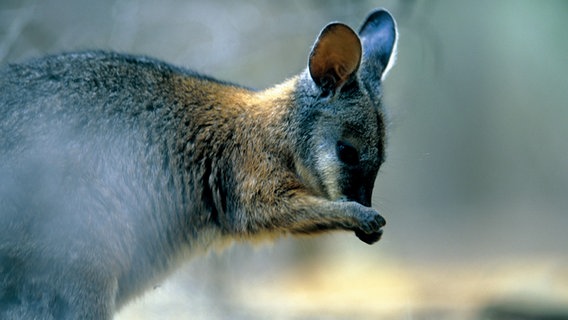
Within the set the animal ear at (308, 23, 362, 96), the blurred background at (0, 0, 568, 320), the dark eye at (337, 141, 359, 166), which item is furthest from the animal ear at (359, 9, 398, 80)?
the blurred background at (0, 0, 568, 320)

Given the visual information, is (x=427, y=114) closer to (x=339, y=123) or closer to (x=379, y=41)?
(x=379, y=41)

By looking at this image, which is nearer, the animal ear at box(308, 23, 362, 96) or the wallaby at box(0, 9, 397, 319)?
the wallaby at box(0, 9, 397, 319)

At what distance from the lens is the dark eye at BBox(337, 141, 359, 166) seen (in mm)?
4234

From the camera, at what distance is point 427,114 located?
8.73 metres

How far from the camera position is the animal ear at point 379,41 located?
464cm

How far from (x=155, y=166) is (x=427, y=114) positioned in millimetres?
5108

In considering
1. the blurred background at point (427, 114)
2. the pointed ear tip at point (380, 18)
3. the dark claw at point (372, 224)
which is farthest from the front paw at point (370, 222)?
the blurred background at point (427, 114)

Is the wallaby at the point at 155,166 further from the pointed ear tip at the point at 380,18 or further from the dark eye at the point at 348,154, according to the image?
the pointed ear tip at the point at 380,18

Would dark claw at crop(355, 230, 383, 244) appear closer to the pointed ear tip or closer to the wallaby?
the wallaby

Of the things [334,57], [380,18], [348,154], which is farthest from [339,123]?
[380,18]

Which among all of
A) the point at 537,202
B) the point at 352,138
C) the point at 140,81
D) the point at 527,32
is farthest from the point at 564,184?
the point at 140,81

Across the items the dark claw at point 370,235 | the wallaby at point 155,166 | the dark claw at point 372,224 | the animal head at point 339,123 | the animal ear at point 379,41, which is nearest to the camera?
the wallaby at point 155,166

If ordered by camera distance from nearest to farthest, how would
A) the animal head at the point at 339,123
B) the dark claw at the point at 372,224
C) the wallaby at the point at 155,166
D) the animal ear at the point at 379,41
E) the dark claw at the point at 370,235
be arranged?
the wallaby at the point at 155,166 < the dark claw at the point at 372,224 < the dark claw at the point at 370,235 < the animal head at the point at 339,123 < the animal ear at the point at 379,41

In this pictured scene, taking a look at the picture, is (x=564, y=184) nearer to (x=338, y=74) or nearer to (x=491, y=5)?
(x=491, y=5)
